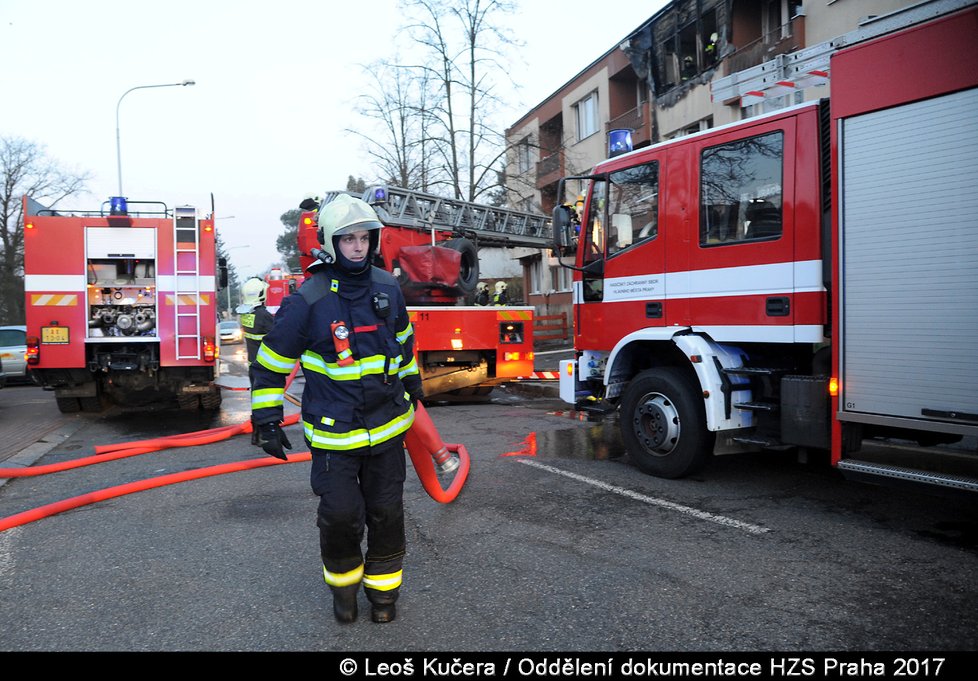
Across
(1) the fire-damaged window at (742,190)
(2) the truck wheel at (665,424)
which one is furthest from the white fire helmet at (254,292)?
(1) the fire-damaged window at (742,190)

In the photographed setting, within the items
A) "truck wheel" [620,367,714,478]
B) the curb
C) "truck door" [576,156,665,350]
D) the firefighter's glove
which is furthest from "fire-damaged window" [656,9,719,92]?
the firefighter's glove

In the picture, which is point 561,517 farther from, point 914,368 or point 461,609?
point 914,368

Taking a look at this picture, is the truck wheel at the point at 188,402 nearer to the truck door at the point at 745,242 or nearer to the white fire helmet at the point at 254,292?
the white fire helmet at the point at 254,292

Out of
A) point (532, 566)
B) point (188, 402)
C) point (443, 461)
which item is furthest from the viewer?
point (188, 402)

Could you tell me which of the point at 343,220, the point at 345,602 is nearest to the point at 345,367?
the point at 343,220

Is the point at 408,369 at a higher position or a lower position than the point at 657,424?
higher

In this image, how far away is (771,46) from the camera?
656 inches

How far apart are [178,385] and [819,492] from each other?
8594 millimetres

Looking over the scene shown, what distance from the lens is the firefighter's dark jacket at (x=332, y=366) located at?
3.05 metres

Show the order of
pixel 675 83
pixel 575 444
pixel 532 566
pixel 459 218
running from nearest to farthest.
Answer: pixel 532 566 < pixel 575 444 < pixel 459 218 < pixel 675 83

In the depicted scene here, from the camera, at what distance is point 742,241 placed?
16.8 feet

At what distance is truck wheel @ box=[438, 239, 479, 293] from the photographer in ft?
37.1

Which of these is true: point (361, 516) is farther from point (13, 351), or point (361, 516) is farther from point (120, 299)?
point (13, 351)

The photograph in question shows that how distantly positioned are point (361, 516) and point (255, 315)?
550cm
